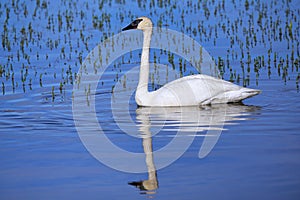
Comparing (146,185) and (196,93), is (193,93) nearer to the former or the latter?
(196,93)

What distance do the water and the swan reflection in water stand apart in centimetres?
2

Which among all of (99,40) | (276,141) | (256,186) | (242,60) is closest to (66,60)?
(99,40)

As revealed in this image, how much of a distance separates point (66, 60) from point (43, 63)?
24.0 inches

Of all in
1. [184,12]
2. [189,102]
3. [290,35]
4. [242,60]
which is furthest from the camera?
[184,12]

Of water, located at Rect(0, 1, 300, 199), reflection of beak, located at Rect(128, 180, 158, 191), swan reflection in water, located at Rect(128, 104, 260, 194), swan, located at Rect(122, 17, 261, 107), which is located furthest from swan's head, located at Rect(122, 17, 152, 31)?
reflection of beak, located at Rect(128, 180, 158, 191)

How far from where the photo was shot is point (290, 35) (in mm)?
17812

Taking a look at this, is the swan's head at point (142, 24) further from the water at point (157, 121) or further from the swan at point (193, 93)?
the water at point (157, 121)

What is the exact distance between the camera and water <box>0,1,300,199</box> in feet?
24.5

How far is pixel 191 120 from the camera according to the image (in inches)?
418


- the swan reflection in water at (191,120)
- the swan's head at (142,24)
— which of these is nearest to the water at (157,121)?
the swan reflection in water at (191,120)

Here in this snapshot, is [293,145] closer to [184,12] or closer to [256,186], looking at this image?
[256,186]

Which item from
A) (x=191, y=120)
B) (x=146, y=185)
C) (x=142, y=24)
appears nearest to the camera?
(x=146, y=185)

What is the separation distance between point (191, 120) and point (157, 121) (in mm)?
514

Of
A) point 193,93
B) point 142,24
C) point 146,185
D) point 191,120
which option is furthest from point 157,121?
point 146,185
